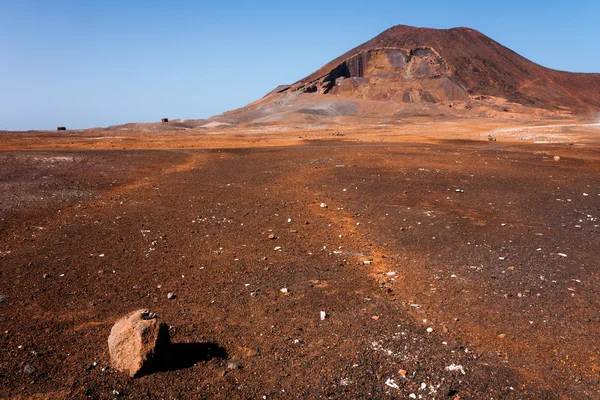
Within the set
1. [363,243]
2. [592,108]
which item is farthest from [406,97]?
[363,243]

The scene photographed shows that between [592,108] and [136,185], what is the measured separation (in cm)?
12631

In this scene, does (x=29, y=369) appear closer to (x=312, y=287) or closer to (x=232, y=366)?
(x=232, y=366)

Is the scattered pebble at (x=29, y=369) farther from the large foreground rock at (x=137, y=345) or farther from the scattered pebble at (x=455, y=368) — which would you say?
the scattered pebble at (x=455, y=368)

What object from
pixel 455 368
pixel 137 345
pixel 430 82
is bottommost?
pixel 455 368

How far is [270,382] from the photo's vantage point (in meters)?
4.46

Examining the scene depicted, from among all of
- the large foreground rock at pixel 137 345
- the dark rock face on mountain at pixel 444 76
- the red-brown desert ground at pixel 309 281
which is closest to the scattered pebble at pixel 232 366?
the red-brown desert ground at pixel 309 281

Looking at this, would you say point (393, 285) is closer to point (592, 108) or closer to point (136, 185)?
point (136, 185)

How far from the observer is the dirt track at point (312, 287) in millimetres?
4500

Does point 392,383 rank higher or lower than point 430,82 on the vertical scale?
lower

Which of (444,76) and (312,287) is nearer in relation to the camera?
(312,287)

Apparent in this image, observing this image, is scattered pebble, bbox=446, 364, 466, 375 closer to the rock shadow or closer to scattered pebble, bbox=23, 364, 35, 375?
the rock shadow

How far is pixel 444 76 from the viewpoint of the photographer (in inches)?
4417

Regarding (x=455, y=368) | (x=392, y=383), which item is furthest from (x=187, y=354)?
(x=455, y=368)

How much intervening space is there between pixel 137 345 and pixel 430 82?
11609 cm
